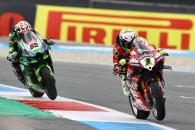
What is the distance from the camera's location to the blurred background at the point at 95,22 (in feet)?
93.1

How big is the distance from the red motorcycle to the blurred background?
15417mm

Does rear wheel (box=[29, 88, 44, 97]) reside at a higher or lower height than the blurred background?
higher

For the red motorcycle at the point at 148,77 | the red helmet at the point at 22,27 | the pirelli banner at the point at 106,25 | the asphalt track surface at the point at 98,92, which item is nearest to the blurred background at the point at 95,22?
the pirelli banner at the point at 106,25

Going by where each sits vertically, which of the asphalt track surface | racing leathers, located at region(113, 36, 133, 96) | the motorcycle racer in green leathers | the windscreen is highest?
the windscreen

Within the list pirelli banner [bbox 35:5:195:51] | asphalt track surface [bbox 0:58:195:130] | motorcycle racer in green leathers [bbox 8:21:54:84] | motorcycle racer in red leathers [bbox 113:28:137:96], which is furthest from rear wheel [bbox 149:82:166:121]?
pirelli banner [bbox 35:5:195:51]

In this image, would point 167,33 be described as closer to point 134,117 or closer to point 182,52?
point 182,52

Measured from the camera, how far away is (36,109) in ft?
42.1

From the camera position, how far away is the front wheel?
1402 centimetres

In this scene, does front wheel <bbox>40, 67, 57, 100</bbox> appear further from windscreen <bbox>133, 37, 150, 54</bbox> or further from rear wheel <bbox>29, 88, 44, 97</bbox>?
windscreen <bbox>133, 37, 150, 54</bbox>

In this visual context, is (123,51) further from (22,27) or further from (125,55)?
(22,27)

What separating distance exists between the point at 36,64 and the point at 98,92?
2734mm

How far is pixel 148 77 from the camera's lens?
468 inches

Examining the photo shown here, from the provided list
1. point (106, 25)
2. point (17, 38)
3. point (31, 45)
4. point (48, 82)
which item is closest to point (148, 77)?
point (48, 82)

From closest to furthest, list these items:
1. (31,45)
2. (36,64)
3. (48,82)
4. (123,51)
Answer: (123,51) → (48,82) → (36,64) → (31,45)
